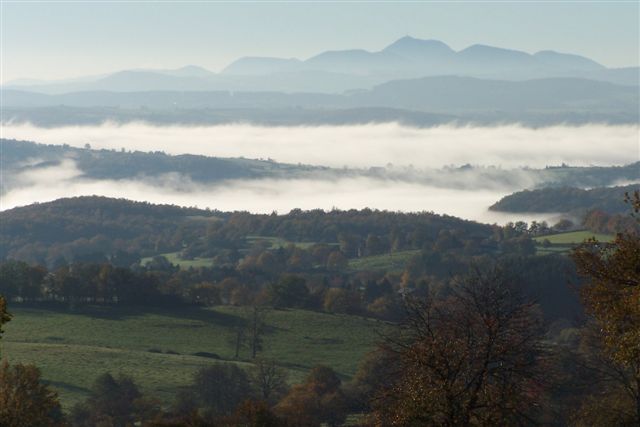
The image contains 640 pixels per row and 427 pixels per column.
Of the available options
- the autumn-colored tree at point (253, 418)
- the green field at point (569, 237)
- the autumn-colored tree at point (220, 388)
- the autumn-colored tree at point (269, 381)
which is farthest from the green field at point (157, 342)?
the green field at point (569, 237)

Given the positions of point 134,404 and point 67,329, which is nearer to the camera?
point 134,404

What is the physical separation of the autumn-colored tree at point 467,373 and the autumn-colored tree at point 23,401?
11928 millimetres

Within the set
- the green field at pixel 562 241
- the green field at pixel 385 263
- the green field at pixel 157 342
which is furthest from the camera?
the green field at pixel 385 263

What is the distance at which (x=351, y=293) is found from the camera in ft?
433

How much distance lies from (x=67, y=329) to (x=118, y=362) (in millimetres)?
17174

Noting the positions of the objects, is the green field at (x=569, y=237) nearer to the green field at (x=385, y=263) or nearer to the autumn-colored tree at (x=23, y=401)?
the green field at (x=385, y=263)

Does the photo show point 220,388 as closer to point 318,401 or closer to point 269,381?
point 269,381

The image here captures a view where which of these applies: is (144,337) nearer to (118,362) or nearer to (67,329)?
(67,329)

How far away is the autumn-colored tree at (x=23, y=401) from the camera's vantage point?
3378 cm

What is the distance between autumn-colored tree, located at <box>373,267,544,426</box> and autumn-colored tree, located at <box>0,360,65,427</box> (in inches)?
Answer: 470

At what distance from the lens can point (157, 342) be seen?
102375mm

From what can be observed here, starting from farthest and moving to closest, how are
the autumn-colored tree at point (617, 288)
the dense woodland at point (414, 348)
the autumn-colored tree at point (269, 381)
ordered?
the autumn-colored tree at point (269, 381), the dense woodland at point (414, 348), the autumn-colored tree at point (617, 288)

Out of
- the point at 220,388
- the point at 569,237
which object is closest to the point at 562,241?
the point at 569,237

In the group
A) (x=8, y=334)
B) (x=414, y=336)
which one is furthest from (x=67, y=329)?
(x=414, y=336)
